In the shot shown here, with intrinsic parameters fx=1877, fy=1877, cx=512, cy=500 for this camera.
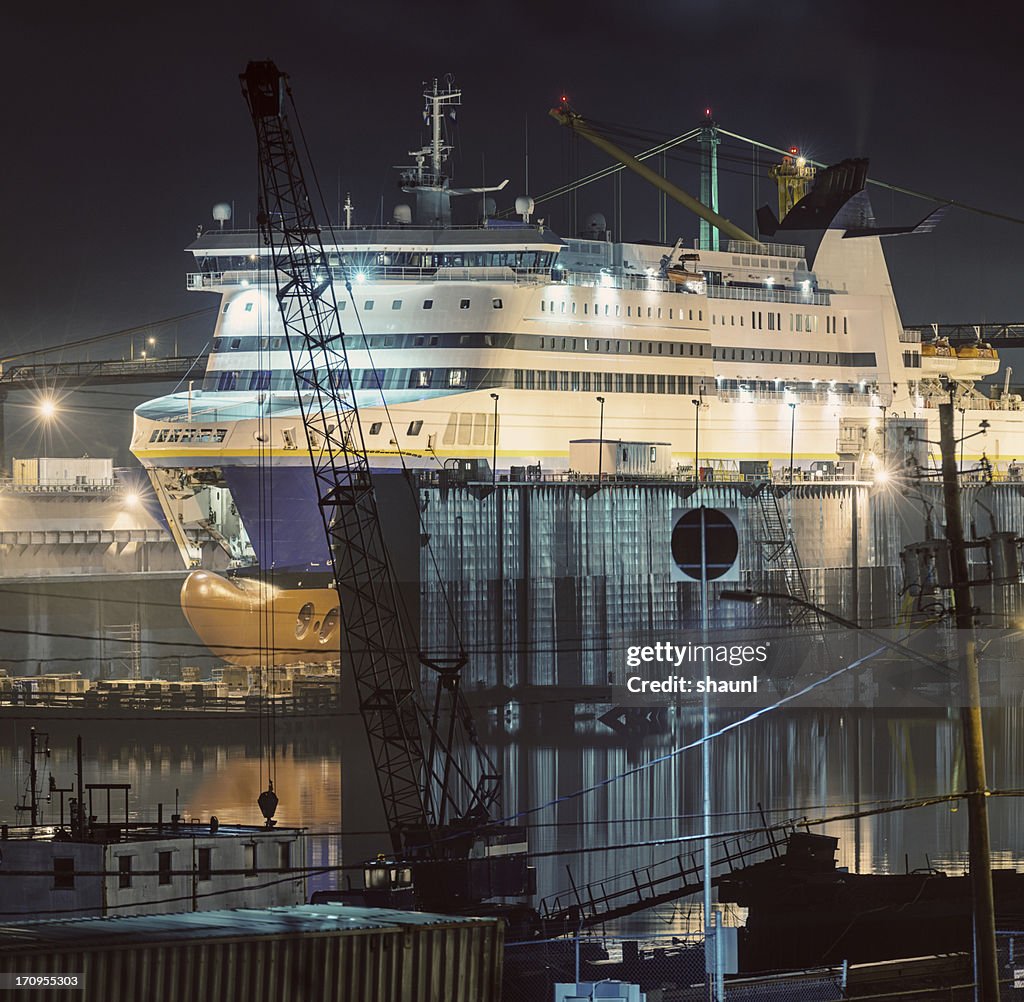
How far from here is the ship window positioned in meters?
28.5

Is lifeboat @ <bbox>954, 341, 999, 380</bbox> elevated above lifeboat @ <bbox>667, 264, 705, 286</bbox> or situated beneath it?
elevated above

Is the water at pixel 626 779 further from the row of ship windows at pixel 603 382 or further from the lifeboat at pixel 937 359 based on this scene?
the lifeboat at pixel 937 359

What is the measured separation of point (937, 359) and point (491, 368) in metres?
32.4

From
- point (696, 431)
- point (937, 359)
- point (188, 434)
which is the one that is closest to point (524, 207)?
point (696, 431)

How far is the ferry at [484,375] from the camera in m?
64.4

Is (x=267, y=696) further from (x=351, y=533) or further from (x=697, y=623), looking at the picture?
(x=697, y=623)

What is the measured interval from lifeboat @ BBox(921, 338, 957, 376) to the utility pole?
72.3 meters

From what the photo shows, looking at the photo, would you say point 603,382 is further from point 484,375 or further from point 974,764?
point 974,764

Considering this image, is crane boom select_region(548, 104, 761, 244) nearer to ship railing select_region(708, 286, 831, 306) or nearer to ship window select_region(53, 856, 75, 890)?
ship railing select_region(708, 286, 831, 306)

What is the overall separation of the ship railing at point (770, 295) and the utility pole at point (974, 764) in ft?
194

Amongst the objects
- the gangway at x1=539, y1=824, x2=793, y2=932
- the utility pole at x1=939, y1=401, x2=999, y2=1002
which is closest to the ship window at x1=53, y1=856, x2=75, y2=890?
the gangway at x1=539, y1=824, x2=793, y2=932

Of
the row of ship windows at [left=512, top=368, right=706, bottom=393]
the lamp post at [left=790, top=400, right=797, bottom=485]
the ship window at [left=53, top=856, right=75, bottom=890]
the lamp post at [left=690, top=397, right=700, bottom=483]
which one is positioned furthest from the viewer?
the lamp post at [left=790, top=400, right=797, bottom=485]

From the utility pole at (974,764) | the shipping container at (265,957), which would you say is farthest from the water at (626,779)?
the utility pole at (974,764)

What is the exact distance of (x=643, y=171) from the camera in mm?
86625
